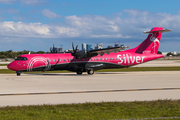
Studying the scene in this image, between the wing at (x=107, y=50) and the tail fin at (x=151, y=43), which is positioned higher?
the tail fin at (x=151, y=43)

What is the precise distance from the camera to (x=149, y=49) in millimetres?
36719

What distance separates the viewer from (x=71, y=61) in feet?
107

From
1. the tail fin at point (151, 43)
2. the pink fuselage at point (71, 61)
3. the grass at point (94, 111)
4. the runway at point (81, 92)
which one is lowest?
the runway at point (81, 92)

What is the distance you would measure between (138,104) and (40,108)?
472 centimetres

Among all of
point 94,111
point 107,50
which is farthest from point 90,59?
point 94,111

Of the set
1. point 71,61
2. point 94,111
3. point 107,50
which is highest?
point 107,50

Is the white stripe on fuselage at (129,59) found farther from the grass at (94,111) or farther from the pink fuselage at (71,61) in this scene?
the grass at (94,111)

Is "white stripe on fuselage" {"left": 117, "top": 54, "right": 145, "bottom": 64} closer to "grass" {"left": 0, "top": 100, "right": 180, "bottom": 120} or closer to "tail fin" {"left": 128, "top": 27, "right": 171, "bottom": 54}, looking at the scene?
"tail fin" {"left": 128, "top": 27, "right": 171, "bottom": 54}

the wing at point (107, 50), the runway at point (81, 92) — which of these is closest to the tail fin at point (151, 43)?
the wing at point (107, 50)

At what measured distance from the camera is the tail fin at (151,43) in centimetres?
3666

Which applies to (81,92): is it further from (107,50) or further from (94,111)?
(107,50)

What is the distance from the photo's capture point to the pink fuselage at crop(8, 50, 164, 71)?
30.6m

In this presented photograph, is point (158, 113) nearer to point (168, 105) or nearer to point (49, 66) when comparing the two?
point (168, 105)

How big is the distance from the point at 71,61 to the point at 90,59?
304 centimetres
